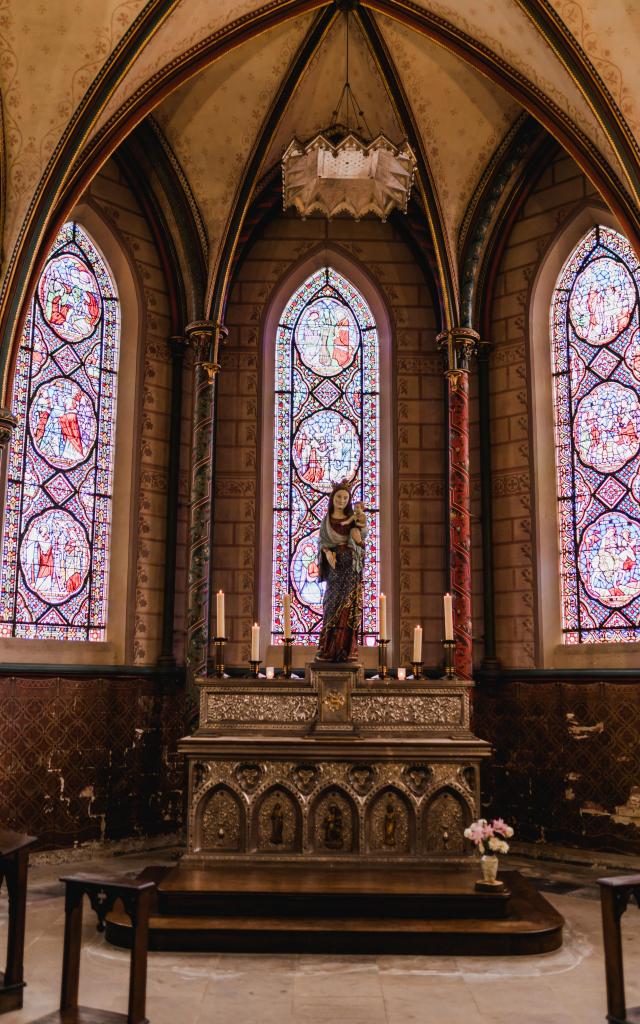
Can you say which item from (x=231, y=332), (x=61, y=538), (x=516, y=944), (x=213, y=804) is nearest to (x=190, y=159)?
(x=231, y=332)

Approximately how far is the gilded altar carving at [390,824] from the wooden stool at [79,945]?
3.43 metres

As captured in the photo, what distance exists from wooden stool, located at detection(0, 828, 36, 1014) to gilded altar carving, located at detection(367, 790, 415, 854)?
3.57 meters

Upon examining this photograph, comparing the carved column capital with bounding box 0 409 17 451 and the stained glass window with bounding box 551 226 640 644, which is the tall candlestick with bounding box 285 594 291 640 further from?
the stained glass window with bounding box 551 226 640 644

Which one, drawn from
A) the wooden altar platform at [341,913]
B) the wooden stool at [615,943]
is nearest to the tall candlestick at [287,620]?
the wooden altar platform at [341,913]

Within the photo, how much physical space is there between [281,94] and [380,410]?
435 centimetres

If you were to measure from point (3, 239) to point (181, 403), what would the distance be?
3.58 m

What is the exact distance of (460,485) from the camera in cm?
1266

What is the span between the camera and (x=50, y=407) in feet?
41.0

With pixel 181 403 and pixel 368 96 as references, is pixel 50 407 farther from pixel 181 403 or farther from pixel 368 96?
pixel 368 96

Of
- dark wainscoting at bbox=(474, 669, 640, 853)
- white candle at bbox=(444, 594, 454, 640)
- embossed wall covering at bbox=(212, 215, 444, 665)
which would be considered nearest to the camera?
white candle at bbox=(444, 594, 454, 640)

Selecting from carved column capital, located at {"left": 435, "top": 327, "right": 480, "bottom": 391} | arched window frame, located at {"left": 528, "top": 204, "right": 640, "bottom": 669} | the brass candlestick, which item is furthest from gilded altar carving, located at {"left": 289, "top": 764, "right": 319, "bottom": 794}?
carved column capital, located at {"left": 435, "top": 327, "right": 480, "bottom": 391}

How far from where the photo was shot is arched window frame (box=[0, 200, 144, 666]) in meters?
12.0

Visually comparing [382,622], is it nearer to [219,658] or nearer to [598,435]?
[219,658]

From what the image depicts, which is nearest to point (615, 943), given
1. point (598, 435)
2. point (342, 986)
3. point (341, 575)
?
point (342, 986)
